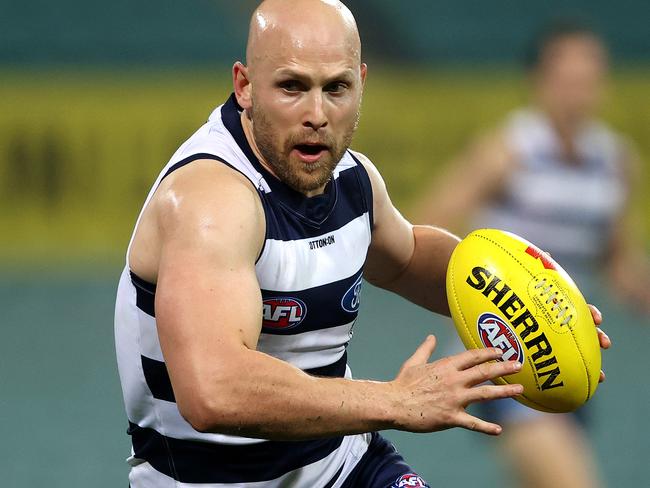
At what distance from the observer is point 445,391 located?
2.78m

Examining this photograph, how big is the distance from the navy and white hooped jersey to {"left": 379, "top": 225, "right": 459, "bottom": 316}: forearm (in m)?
0.44

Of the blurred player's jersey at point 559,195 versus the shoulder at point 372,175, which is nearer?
the shoulder at point 372,175

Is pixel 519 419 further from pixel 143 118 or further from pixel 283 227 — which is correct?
pixel 143 118

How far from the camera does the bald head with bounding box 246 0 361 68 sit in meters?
3.05

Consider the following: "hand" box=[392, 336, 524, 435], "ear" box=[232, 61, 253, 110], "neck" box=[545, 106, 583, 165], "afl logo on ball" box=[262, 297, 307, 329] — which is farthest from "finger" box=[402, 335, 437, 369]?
"neck" box=[545, 106, 583, 165]

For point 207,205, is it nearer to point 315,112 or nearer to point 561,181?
point 315,112

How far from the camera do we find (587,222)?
5430 millimetres

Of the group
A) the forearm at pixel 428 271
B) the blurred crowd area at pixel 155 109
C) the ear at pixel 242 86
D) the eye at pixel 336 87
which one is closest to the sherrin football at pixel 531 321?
the forearm at pixel 428 271

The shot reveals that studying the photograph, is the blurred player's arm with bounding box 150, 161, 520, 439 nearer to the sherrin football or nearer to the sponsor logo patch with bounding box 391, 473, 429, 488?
the sherrin football

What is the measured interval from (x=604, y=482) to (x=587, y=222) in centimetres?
120

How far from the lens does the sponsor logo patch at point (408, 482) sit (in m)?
3.39

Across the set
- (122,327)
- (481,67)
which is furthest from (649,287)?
(481,67)

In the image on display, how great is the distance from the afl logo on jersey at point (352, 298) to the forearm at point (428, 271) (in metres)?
0.49

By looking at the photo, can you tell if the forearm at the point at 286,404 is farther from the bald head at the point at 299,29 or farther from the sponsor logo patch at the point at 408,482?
the bald head at the point at 299,29
